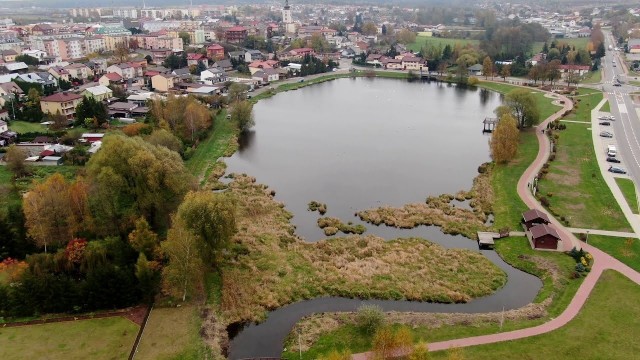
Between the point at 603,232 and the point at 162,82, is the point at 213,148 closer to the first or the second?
the point at 162,82

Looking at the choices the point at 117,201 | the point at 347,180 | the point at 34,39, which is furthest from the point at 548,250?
the point at 34,39

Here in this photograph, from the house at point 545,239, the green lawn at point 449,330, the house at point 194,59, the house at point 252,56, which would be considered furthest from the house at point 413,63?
the green lawn at point 449,330

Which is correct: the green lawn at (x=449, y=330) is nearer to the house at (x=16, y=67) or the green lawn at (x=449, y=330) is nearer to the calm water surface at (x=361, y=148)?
the calm water surface at (x=361, y=148)

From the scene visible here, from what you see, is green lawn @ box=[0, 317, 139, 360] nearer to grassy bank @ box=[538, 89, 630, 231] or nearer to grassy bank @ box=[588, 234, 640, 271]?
grassy bank @ box=[588, 234, 640, 271]

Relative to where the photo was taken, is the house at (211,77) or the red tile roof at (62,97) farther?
the house at (211,77)

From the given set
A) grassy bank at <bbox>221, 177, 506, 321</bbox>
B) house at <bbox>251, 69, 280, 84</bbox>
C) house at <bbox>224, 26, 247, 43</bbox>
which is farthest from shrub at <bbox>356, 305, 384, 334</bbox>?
house at <bbox>224, 26, 247, 43</bbox>

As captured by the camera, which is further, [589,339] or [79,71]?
[79,71]

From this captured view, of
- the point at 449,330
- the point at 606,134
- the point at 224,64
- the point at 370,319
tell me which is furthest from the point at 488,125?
the point at 224,64
